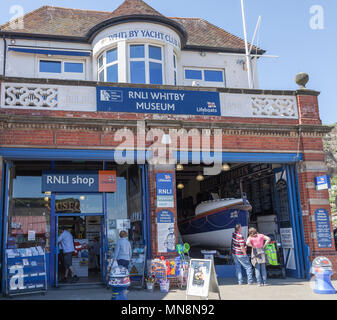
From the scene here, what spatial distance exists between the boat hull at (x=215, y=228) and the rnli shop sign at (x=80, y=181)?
4.29 metres

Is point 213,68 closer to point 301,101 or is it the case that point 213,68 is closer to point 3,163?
point 301,101

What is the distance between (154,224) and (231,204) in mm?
3508

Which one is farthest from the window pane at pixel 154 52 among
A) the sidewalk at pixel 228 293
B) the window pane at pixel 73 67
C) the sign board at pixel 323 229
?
the sidewalk at pixel 228 293

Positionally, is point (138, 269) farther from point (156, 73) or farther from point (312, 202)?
point (156, 73)

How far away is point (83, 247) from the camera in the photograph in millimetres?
13930

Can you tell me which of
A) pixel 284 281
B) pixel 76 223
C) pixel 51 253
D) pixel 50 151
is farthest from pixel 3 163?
pixel 284 281

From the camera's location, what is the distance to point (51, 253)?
11.6 metres

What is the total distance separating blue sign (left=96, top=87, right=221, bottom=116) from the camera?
1198 centimetres

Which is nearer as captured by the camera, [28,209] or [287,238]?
[28,209]

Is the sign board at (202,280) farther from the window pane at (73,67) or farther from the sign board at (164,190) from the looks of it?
the window pane at (73,67)

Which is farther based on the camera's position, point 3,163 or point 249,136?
point 249,136

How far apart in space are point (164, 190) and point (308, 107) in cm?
573

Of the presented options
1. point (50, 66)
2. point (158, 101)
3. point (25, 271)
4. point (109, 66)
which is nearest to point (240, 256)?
point (158, 101)
